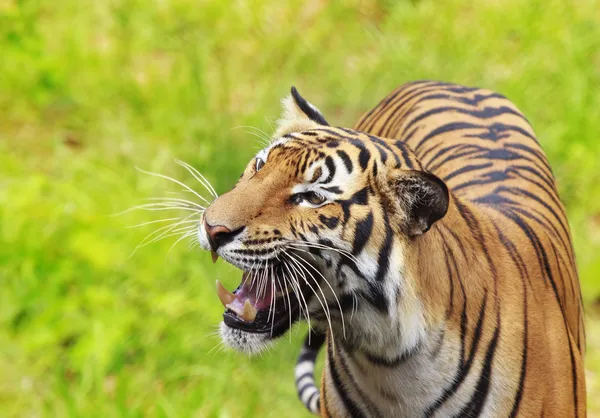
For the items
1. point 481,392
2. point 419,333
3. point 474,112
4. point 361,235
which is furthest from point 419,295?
point 474,112

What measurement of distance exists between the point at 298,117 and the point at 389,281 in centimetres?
54

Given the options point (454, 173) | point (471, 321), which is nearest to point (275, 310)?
point (471, 321)

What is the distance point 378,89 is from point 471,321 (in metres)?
2.94

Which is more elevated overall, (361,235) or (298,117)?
(298,117)

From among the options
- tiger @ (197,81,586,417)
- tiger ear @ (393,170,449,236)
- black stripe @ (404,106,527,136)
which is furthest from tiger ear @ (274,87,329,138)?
black stripe @ (404,106,527,136)

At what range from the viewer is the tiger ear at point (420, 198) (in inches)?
62.3

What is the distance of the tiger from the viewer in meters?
1.64

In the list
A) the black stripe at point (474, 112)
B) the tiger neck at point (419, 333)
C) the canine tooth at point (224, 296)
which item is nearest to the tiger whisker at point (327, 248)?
the tiger neck at point (419, 333)

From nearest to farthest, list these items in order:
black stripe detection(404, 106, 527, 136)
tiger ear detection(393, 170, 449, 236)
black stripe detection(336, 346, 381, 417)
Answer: tiger ear detection(393, 170, 449, 236) → black stripe detection(336, 346, 381, 417) → black stripe detection(404, 106, 527, 136)

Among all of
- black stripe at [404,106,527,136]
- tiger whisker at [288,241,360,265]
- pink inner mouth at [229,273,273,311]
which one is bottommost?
pink inner mouth at [229,273,273,311]

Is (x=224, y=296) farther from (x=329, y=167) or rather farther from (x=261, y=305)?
(x=329, y=167)

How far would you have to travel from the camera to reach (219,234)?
5.31ft

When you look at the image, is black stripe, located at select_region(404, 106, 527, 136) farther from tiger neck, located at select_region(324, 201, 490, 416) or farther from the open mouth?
the open mouth

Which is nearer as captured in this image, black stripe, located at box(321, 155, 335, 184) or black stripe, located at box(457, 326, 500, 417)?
black stripe, located at box(321, 155, 335, 184)
